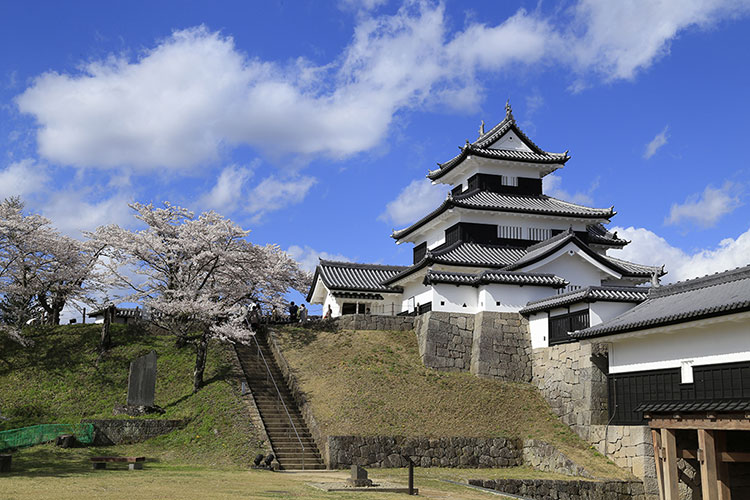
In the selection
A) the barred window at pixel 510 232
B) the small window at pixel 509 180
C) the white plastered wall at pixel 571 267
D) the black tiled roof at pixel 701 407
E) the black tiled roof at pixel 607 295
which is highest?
the small window at pixel 509 180

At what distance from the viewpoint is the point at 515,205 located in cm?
3616

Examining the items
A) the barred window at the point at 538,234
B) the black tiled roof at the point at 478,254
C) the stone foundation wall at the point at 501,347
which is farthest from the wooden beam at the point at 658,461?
the barred window at the point at 538,234

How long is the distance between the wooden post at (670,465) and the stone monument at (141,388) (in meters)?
18.9

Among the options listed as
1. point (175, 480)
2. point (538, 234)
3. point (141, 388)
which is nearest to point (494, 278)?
point (538, 234)

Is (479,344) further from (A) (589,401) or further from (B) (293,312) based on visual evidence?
(B) (293,312)

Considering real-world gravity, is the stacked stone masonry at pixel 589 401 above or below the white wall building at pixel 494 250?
below

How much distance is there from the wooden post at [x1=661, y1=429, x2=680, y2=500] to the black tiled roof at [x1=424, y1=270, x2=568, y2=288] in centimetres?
1273

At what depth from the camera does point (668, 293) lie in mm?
24500

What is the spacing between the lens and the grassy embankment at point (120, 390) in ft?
77.5

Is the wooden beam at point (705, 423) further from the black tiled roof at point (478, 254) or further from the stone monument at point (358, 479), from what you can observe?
the black tiled roof at point (478, 254)

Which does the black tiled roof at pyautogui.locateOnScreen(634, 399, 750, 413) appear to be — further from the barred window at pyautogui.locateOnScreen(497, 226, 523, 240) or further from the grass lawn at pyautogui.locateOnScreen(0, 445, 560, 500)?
the barred window at pyautogui.locateOnScreen(497, 226, 523, 240)

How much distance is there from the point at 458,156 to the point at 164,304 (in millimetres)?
19012

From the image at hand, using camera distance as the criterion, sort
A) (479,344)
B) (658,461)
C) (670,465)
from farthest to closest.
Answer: (479,344) → (658,461) → (670,465)

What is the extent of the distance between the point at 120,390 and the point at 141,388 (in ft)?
9.91
